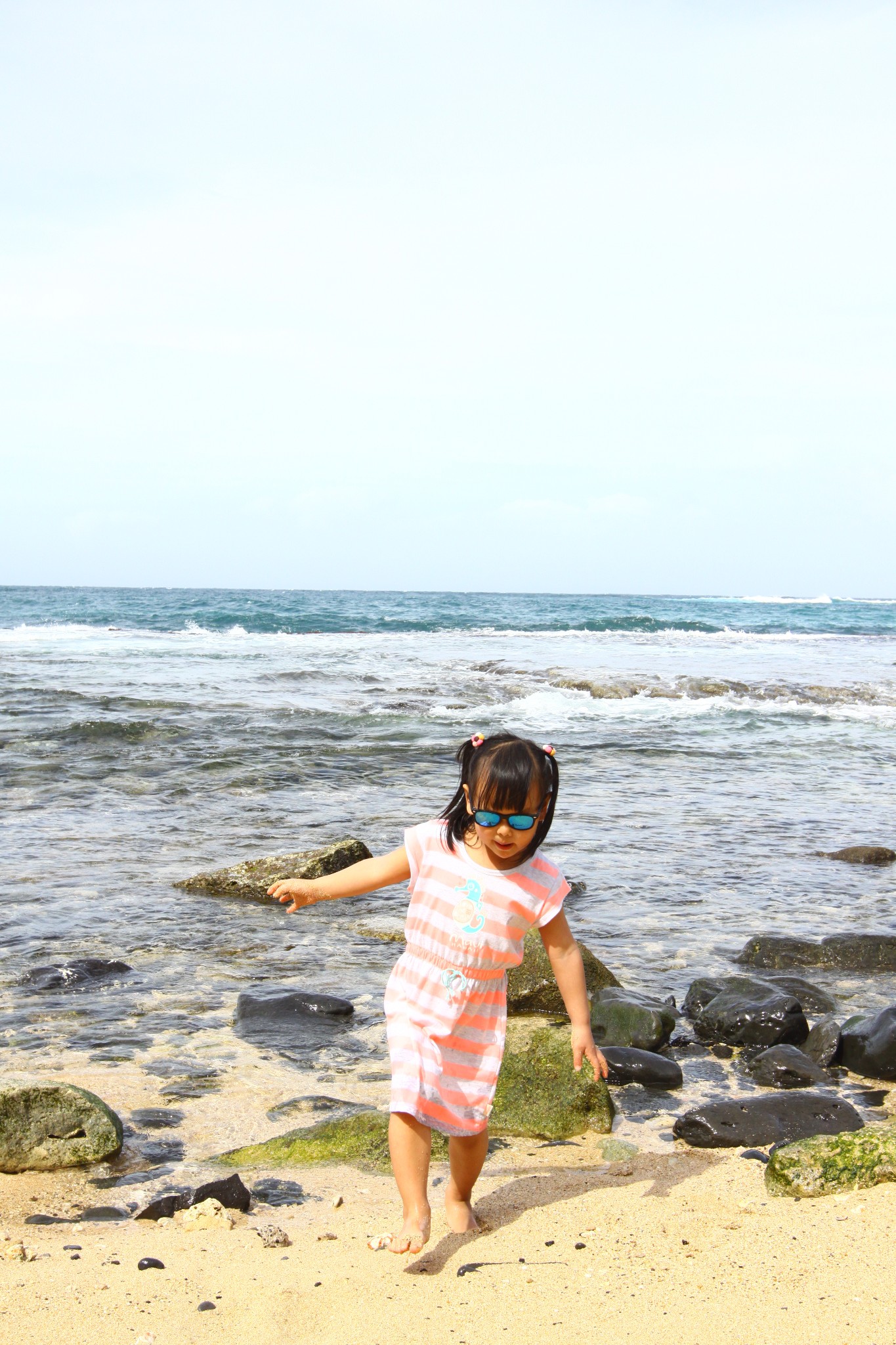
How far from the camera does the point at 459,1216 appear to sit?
308 cm

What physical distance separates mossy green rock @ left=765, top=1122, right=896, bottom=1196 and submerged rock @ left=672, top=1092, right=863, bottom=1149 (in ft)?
1.85

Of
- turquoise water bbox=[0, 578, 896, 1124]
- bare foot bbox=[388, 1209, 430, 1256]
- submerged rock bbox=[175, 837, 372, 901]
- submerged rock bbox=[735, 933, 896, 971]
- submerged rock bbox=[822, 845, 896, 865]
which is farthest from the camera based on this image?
submerged rock bbox=[822, 845, 896, 865]

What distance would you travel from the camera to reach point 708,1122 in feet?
12.9

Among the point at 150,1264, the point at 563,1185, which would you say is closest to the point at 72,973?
the point at 150,1264

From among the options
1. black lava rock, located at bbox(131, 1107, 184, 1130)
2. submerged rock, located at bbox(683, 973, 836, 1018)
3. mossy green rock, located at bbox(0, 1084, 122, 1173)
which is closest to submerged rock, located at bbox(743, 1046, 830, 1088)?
submerged rock, located at bbox(683, 973, 836, 1018)

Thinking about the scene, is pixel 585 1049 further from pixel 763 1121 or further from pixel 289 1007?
pixel 289 1007

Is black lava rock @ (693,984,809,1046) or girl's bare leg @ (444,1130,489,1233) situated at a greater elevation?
girl's bare leg @ (444,1130,489,1233)

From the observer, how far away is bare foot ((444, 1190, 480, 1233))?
10.0 feet

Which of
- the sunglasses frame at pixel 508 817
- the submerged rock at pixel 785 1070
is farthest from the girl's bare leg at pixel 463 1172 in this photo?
the submerged rock at pixel 785 1070

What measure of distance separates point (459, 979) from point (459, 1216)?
0.67m

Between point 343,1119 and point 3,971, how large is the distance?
2.43m

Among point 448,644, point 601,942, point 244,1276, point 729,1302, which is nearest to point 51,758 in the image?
point 601,942

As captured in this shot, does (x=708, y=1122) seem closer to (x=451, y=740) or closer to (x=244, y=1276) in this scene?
(x=244, y=1276)

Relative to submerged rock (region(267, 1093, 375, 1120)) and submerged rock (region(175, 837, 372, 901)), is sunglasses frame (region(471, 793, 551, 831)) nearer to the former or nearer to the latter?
submerged rock (region(267, 1093, 375, 1120))
